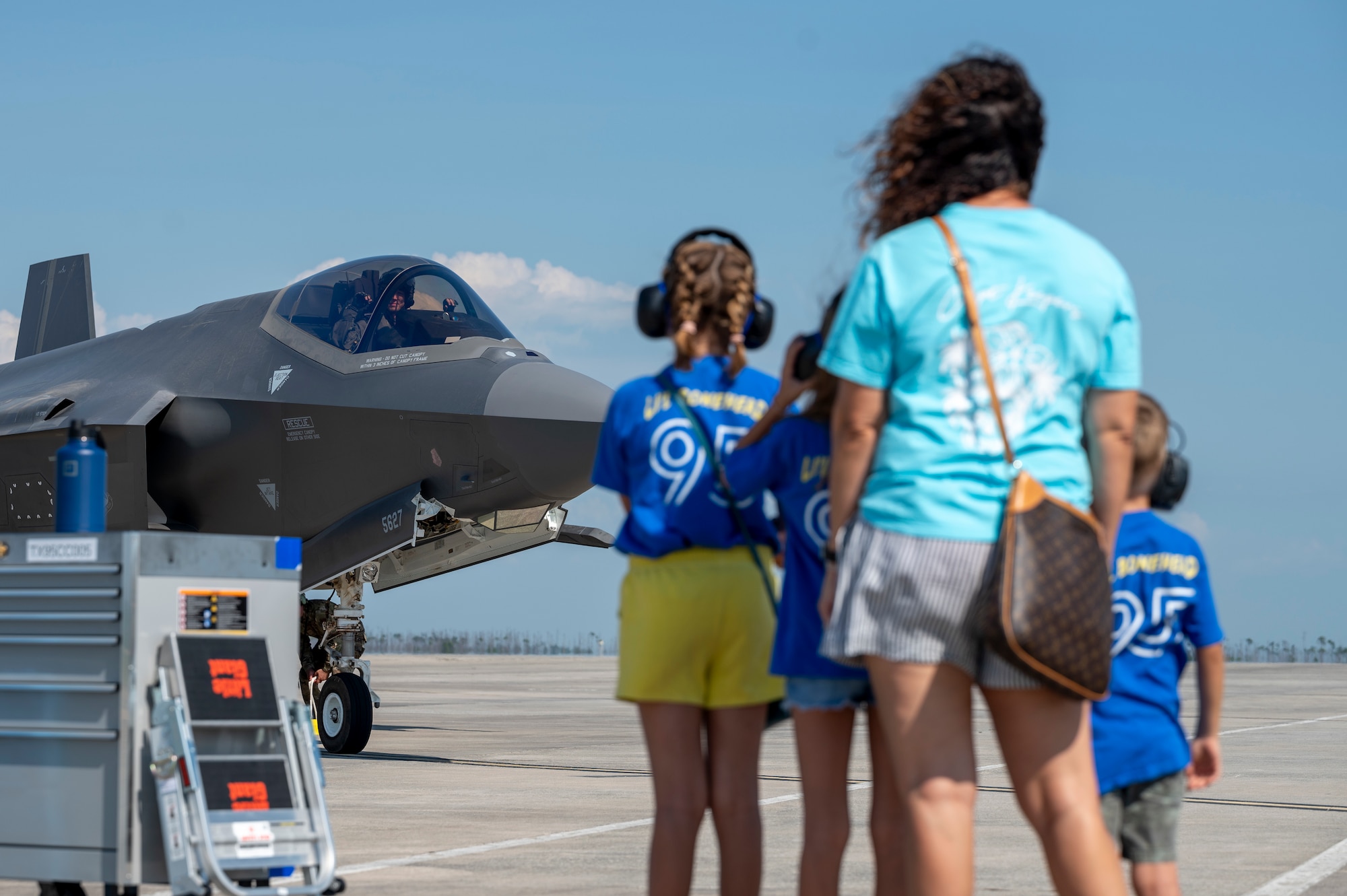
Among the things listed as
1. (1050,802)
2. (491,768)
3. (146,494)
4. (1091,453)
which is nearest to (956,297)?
(1091,453)

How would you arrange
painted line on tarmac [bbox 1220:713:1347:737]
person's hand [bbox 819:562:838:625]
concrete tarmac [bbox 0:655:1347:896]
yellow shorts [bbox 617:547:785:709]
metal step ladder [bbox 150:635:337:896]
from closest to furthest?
person's hand [bbox 819:562:838:625] → yellow shorts [bbox 617:547:785:709] → metal step ladder [bbox 150:635:337:896] → concrete tarmac [bbox 0:655:1347:896] → painted line on tarmac [bbox 1220:713:1347:737]

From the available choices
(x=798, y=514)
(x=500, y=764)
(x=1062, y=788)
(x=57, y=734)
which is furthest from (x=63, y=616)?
(x=500, y=764)

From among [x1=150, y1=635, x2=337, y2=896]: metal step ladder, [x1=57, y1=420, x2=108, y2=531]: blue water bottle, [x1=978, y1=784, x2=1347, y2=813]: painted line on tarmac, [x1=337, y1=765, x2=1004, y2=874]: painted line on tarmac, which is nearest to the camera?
[x1=150, y1=635, x2=337, y2=896]: metal step ladder

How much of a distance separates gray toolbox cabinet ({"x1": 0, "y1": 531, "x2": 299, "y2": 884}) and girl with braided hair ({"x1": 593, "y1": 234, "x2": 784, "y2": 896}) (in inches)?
63.1

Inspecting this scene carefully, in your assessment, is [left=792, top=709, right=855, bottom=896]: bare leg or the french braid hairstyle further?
the french braid hairstyle

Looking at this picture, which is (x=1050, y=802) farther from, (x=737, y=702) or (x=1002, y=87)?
(x=1002, y=87)

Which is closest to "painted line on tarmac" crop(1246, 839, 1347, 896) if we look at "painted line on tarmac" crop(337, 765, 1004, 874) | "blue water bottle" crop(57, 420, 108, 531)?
"painted line on tarmac" crop(337, 765, 1004, 874)

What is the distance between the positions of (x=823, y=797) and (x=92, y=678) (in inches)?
97.3

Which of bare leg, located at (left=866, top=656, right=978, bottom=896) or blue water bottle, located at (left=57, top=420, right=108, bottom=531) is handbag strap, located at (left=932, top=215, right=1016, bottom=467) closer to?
→ bare leg, located at (left=866, top=656, right=978, bottom=896)

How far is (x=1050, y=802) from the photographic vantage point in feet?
9.91

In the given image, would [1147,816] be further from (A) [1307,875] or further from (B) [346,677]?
(B) [346,677]

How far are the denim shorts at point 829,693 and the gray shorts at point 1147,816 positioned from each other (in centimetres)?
77

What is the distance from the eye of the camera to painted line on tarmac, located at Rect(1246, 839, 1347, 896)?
5680mm

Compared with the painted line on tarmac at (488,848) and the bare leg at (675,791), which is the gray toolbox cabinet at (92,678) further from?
the bare leg at (675,791)
